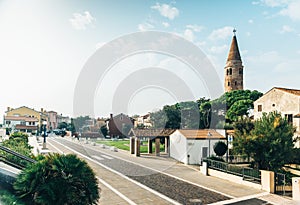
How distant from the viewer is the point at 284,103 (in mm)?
27469

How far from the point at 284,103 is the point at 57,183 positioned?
26.8m

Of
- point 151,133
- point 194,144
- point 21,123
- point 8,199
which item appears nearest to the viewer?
point 8,199

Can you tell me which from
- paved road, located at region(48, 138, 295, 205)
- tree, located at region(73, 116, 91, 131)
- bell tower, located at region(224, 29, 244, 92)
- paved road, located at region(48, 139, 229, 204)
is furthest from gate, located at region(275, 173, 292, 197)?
bell tower, located at region(224, 29, 244, 92)

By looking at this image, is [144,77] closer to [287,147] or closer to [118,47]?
[118,47]

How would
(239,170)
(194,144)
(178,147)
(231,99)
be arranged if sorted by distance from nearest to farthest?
(239,170), (194,144), (178,147), (231,99)

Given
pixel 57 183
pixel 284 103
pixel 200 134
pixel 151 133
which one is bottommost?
pixel 57 183

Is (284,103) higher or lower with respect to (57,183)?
higher

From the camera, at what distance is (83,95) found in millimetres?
18359

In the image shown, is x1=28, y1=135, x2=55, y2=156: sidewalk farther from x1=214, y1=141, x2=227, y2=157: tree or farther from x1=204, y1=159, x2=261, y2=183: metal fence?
Result: x1=214, y1=141, x2=227, y2=157: tree

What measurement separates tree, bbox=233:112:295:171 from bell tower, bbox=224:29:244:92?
5253 centimetres

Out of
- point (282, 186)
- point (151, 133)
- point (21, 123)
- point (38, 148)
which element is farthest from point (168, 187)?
point (21, 123)

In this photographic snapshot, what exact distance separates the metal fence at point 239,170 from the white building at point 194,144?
4568 mm

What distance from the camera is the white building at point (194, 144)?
2238 centimetres

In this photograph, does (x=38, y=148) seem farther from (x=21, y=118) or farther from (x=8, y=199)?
(x=21, y=118)
